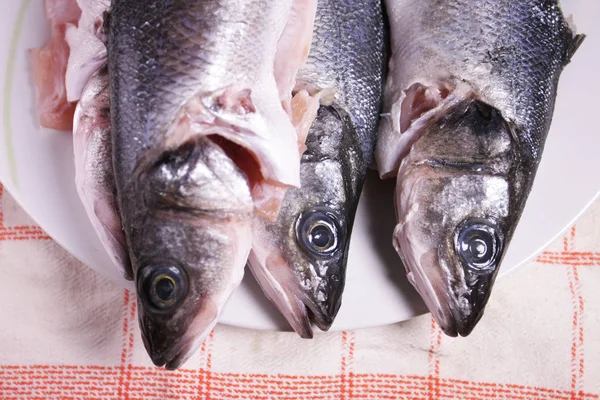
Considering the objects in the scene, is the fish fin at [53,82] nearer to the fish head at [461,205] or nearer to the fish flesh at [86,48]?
the fish flesh at [86,48]

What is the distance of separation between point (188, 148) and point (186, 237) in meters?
0.19

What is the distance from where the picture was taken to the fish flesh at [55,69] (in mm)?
1808

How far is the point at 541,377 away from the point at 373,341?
0.53 m

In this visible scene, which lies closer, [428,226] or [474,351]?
[428,226]

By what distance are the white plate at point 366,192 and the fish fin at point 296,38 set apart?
453mm

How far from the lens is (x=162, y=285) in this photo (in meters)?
1.41

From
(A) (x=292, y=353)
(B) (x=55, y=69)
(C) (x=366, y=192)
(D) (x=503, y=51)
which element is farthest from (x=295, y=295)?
(B) (x=55, y=69)

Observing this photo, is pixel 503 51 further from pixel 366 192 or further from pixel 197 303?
pixel 197 303

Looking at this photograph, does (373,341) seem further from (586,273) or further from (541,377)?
(586,273)

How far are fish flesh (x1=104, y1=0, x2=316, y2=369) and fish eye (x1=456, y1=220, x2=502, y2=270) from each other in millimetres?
433

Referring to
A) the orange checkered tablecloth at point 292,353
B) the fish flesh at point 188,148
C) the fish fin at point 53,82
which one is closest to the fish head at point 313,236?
the fish flesh at point 188,148

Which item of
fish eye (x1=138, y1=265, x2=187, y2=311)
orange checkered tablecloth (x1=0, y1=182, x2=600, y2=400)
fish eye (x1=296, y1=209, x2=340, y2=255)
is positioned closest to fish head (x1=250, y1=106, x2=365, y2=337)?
→ fish eye (x1=296, y1=209, x2=340, y2=255)

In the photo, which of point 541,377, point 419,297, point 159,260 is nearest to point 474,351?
point 541,377

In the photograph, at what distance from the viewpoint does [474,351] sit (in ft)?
6.85
